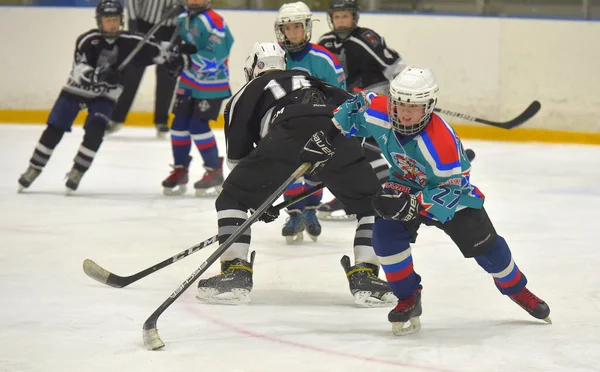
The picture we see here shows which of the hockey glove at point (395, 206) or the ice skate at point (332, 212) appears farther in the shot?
the ice skate at point (332, 212)

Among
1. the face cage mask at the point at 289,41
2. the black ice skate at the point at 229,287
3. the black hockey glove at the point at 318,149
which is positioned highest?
the black hockey glove at the point at 318,149

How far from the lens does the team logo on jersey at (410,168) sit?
3150mm

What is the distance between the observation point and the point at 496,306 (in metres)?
3.59

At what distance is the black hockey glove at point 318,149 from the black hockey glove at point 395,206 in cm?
38

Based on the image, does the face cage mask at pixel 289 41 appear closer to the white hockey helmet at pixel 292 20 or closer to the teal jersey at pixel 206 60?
the white hockey helmet at pixel 292 20

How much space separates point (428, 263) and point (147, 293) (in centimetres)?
115

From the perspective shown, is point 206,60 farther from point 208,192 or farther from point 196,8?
point 208,192

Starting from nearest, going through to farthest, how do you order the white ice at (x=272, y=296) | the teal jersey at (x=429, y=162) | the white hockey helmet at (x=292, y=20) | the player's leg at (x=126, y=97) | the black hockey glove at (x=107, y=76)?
the white ice at (x=272, y=296) < the teal jersey at (x=429, y=162) < the white hockey helmet at (x=292, y=20) < the black hockey glove at (x=107, y=76) < the player's leg at (x=126, y=97)

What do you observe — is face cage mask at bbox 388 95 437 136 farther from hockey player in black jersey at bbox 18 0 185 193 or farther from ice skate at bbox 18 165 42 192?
ice skate at bbox 18 165 42 192

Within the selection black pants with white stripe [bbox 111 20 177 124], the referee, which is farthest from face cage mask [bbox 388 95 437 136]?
black pants with white stripe [bbox 111 20 177 124]

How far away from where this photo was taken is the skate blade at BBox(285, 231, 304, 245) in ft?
15.4

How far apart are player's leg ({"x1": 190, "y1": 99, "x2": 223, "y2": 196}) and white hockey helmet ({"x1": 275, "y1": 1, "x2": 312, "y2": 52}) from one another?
146 centimetres

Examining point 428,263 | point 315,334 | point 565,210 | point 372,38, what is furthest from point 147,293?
point 565,210

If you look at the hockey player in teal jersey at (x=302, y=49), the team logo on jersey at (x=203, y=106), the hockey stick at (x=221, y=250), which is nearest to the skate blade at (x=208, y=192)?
the team logo on jersey at (x=203, y=106)
